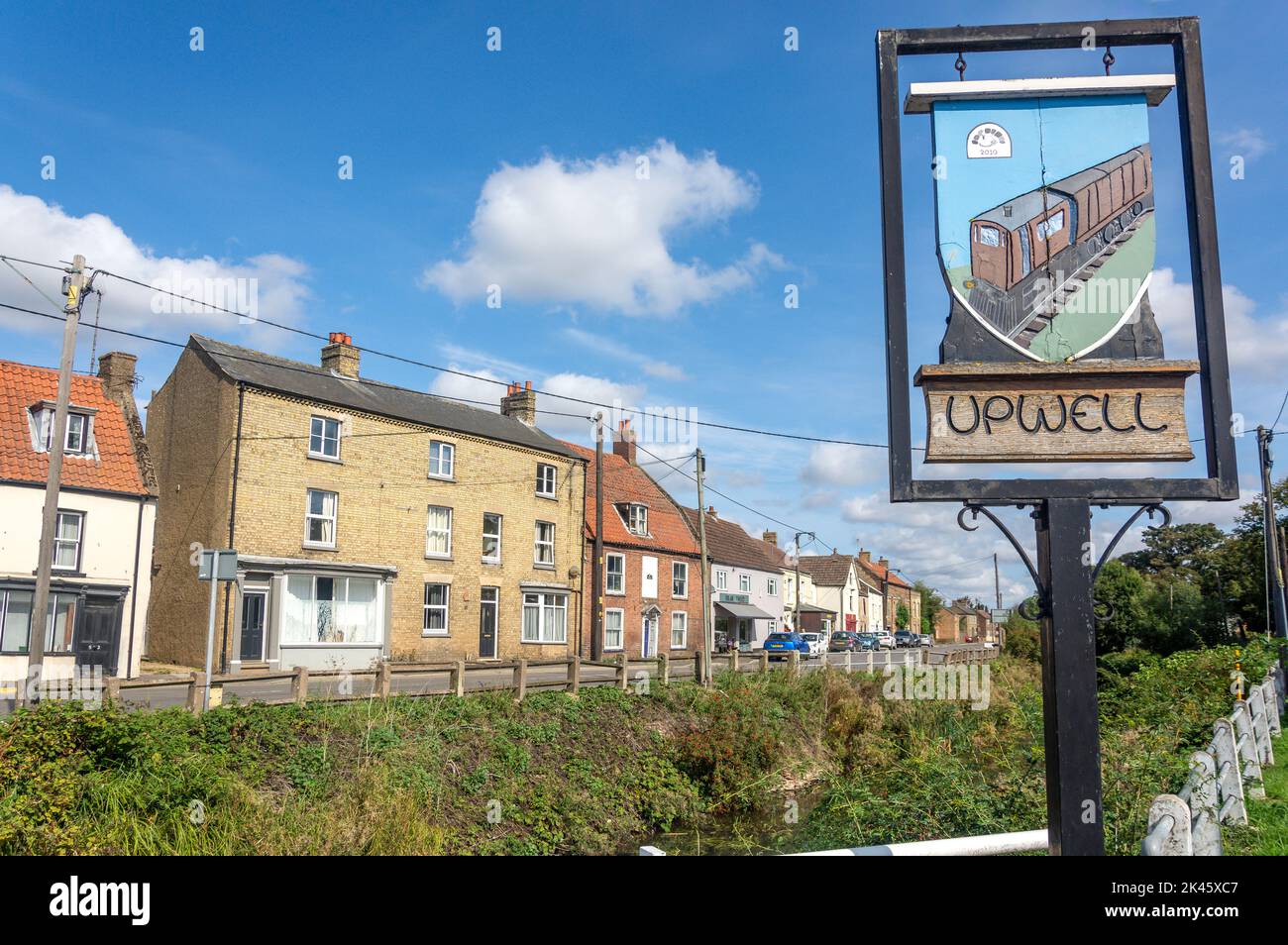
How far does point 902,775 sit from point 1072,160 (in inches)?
401

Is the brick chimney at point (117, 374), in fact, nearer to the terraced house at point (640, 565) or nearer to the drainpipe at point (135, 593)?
the drainpipe at point (135, 593)

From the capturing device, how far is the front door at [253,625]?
89.8 ft

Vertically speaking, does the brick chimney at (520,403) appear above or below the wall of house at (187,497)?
above

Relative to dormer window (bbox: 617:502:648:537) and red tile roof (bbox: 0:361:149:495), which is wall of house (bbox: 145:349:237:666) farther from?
dormer window (bbox: 617:502:648:537)

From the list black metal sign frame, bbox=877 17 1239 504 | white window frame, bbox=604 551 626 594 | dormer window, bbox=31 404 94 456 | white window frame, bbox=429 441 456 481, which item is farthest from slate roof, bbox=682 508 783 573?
black metal sign frame, bbox=877 17 1239 504

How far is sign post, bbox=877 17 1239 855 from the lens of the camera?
159 inches

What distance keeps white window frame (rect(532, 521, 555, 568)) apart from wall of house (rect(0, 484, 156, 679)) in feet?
48.3

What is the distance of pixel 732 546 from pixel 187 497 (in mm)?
33602

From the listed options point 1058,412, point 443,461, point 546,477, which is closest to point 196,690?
point 1058,412

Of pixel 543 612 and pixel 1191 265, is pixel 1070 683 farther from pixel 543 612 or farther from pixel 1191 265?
pixel 543 612

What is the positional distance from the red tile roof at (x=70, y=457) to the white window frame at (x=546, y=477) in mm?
15560

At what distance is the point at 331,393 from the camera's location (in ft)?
101

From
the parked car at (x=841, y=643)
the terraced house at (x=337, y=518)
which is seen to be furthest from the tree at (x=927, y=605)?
the terraced house at (x=337, y=518)

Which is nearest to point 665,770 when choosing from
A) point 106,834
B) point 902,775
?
point 902,775
